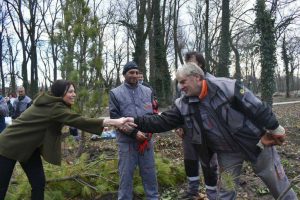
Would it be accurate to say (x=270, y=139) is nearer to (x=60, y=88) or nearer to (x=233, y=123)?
(x=233, y=123)

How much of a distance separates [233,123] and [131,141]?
1619 mm

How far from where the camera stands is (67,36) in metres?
6.92

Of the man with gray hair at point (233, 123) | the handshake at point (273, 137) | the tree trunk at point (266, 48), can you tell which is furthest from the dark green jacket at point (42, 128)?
the tree trunk at point (266, 48)

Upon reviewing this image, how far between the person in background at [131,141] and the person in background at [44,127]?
480mm

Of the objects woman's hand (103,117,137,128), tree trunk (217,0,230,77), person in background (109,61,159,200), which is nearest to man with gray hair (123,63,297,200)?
woman's hand (103,117,137,128)

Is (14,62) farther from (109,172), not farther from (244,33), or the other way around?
(109,172)

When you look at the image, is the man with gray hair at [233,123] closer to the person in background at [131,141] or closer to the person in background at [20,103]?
the person in background at [131,141]

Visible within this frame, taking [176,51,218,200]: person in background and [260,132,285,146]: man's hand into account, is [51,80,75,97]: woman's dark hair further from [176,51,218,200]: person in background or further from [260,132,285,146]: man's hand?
[260,132,285,146]: man's hand

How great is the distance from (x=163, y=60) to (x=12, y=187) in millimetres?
16759

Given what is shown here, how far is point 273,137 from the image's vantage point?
3.39 meters

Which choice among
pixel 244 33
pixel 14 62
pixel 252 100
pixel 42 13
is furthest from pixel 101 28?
pixel 14 62

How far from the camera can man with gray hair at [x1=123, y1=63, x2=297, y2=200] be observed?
336cm

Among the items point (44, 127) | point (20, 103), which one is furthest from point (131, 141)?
point (20, 103)

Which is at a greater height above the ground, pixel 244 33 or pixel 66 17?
pixel 244 33
